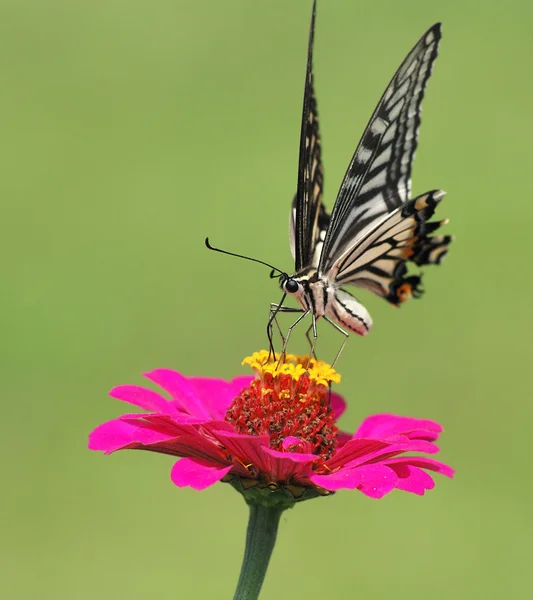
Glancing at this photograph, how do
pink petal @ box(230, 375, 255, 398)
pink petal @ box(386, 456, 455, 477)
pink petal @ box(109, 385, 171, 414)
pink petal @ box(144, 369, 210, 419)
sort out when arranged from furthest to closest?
pink petal @ box(230, 375, 255, 398)
pink petal @ box(144, 369, 210, 419)
pink petal @ box(109, 385, 171, 414)
pink petal @ box(386, 456, 455, 477)

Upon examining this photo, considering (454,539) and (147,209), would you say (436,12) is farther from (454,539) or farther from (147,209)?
(454,539)

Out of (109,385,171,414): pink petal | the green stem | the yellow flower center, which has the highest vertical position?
the yellow flower center

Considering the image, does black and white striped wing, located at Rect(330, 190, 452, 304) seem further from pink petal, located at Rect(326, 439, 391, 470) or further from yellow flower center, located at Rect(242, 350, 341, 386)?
pink petal, located at Rect(326, 439, 391, 470)

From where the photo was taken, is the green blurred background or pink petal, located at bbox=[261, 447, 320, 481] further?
the green blurred background

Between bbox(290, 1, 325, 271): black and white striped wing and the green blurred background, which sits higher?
the green blurred background

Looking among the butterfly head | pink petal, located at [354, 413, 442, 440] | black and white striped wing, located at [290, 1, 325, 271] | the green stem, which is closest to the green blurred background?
the green stem

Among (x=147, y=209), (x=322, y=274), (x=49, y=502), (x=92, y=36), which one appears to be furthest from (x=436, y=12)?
(x=322, y=274)
